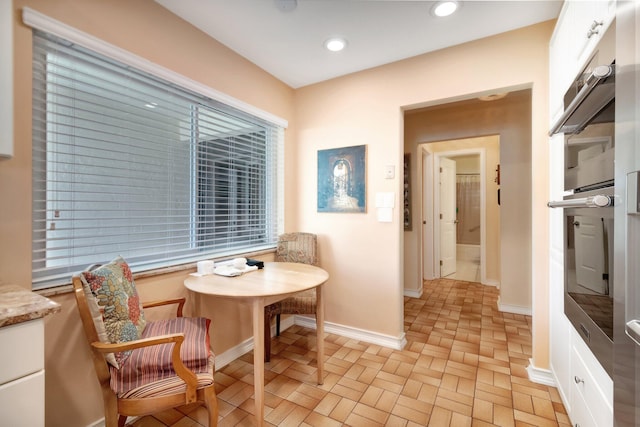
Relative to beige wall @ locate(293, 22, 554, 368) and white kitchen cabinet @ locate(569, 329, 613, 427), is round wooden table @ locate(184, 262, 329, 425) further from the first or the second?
white kitchen cabinet @ locate(569, 329, 613, 427)

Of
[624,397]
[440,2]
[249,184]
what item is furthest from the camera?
[249,184]

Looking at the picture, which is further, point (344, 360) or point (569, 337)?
point (344, 360)

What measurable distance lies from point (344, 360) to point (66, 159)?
230cm

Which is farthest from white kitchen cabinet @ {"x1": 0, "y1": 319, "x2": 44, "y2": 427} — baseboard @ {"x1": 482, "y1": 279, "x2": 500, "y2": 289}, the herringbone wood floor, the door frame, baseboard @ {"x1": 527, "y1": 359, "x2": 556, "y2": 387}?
baseboard @ {"x1": 482, "y1": 279, "x2": 500, "y2": 289}

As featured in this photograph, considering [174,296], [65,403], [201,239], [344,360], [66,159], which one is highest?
[66,159]

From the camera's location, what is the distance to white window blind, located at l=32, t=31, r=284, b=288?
52.7 inches

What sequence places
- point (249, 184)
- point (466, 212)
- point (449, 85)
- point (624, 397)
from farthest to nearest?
point (466, 212)
point (249, 184)
point (449, 85)
point (624, 397)

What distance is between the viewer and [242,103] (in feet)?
7.63

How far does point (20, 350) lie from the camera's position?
2.62ft

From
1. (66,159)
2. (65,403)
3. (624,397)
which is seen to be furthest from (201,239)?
(624,397)

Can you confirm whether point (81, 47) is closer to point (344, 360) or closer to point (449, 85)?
point (449, 85)

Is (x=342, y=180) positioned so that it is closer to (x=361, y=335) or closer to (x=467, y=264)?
(x=361, y=335)

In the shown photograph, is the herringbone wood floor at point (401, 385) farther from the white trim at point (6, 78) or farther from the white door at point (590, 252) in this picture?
the white trim at point (6, 78)

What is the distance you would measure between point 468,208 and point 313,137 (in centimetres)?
599
